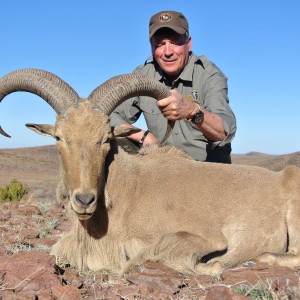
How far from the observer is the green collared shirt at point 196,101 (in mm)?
8430

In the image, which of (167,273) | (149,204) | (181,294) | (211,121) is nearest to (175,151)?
(211,121)

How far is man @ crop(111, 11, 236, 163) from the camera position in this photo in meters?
8.09

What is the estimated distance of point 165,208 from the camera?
595 cm

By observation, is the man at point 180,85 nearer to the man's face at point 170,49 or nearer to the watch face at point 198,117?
the man's face at point 170,49

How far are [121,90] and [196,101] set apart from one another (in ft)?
7.97

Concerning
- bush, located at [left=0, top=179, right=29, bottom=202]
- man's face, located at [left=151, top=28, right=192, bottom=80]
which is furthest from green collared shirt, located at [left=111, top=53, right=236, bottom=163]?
bush, located at [left=0, top=179, right=29, bottom=202]

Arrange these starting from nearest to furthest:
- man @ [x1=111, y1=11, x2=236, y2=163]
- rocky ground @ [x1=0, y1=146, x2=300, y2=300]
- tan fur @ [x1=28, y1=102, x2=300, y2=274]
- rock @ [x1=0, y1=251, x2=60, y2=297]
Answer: rocky ground @ [x1=0, y1=146, x2=300, y2=300]
rock @ [x1=0, y1=251, x2=60, y2=297]
tan fur @ [x1=28, y1=102, x2=300, y2=274]
man @ [x1=111, y1=11, x2=236, y2=163]

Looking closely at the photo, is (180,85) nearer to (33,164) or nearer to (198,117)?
(198,117)

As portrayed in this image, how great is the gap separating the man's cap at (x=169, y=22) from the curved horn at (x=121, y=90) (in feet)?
6.75

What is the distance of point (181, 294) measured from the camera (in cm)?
423

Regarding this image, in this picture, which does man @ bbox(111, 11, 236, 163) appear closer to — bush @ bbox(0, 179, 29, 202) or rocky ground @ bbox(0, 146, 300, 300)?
rocky ground @ bbox(0, 146, 300, 300)

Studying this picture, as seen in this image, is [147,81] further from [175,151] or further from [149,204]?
[149,204]

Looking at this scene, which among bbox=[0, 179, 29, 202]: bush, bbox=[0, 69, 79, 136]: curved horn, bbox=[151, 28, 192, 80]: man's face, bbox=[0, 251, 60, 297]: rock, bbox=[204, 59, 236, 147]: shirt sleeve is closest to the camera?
bbox=[0, 251, 60, 297]: rock

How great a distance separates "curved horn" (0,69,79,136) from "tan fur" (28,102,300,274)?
0.23m
